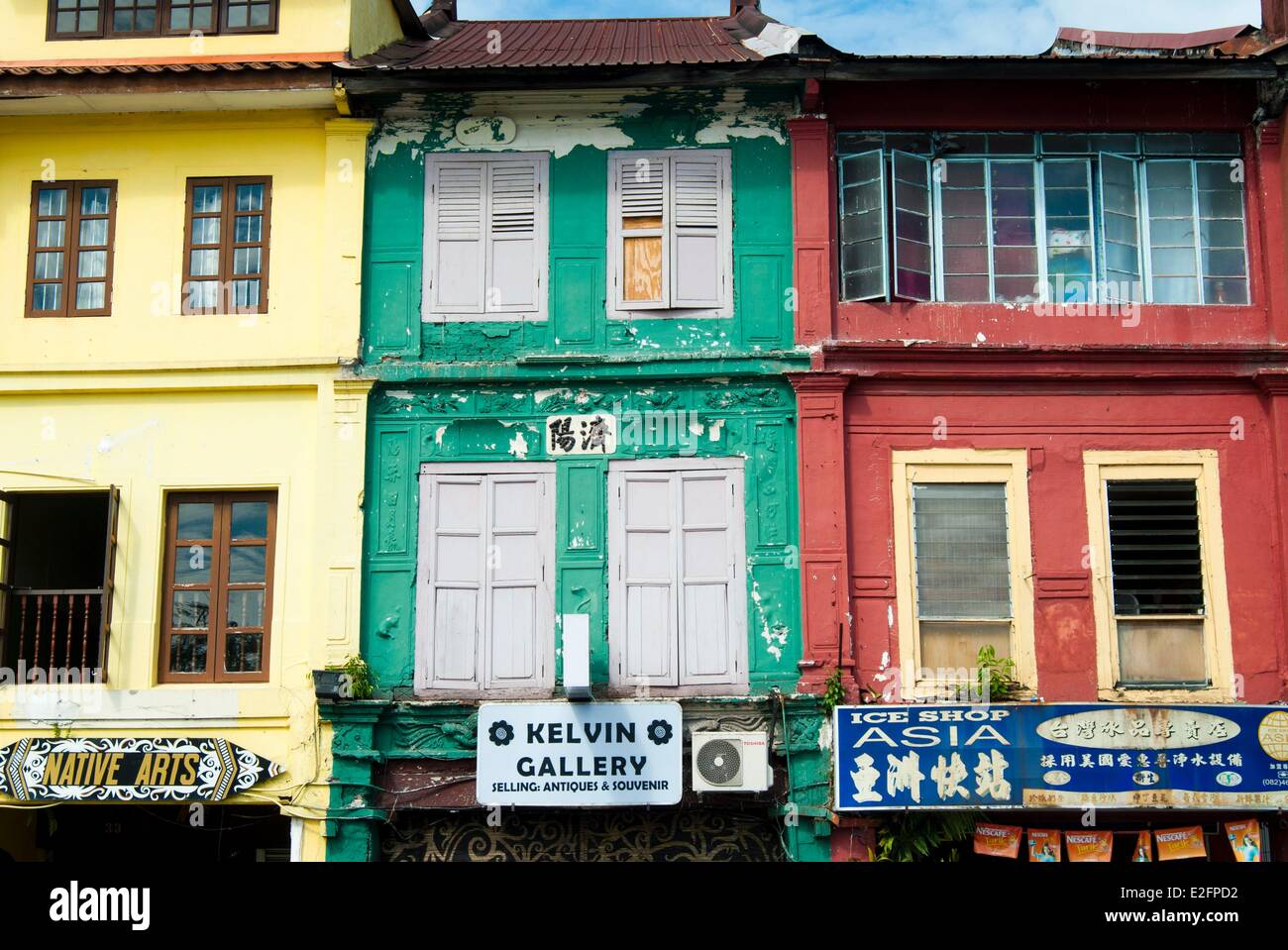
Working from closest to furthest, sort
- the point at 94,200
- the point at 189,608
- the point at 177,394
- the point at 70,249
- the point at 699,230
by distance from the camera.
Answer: the point at 189,608, the point at 177,394, the point at 699,230, the point at 70,249, the point at 94,200

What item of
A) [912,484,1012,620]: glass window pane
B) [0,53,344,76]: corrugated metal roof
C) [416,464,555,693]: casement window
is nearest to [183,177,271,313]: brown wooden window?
[0,53,344,76]: corrugated metal roof

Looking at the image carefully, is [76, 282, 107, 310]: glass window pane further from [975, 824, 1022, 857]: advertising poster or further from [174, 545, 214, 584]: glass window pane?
[975, 824, 1022, 857]: advertising poster

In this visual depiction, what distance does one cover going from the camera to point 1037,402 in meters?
13.6

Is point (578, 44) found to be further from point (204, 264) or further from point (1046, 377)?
point (1046, 377)

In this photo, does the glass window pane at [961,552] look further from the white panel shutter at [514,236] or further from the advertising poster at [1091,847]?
the white panel shutter at [514,236]

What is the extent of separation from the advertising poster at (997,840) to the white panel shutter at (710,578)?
2.39 metres

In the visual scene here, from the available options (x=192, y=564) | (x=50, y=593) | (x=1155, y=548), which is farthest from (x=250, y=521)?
(x=1155, y=548)

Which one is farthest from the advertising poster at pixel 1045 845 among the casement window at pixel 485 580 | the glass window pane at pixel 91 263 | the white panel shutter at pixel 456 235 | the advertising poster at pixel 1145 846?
the glass window pane at pixel 91 263

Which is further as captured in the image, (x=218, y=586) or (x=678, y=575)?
(x=218, y=586)

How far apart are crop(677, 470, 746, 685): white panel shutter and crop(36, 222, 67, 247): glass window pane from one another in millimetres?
6165

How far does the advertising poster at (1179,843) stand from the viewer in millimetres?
12711

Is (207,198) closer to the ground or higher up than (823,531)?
higher up

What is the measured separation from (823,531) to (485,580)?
296 cm

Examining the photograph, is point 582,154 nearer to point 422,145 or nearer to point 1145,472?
A: point 422,145
